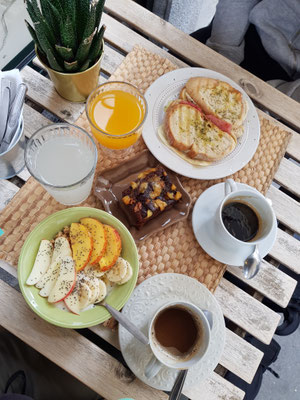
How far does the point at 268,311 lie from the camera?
88 centimetres

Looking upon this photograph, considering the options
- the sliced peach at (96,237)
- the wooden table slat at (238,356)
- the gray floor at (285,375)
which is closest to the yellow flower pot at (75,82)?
the sliced peach at (96,237)

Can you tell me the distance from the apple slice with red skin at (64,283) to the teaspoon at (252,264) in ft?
1.24

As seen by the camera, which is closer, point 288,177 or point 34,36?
point 34,36

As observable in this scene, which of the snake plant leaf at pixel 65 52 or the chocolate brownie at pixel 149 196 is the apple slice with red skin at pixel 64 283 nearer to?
the chocolate brownie at pixel 149 196

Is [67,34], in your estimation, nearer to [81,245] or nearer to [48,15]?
[48,15]

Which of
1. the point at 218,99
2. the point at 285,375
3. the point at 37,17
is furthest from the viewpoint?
the point at 285,375

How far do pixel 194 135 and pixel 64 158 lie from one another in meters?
0.32

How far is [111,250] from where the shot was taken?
0.77 metres

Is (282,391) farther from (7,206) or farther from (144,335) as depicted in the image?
(7,206)

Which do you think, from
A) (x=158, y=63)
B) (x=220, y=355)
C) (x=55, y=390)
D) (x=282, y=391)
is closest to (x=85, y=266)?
(x=220, y=355)

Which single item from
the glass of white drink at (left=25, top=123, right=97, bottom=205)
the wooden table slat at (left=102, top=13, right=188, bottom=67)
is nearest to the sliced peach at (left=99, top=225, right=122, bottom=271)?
the glass of white drink at (left=25, top=123, right=97, bottom=205)

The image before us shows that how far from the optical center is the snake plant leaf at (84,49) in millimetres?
763

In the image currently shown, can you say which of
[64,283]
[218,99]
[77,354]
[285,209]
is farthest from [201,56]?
[77,354]

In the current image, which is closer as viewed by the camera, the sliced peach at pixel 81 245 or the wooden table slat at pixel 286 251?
the sliced peach at pixel 81 245
